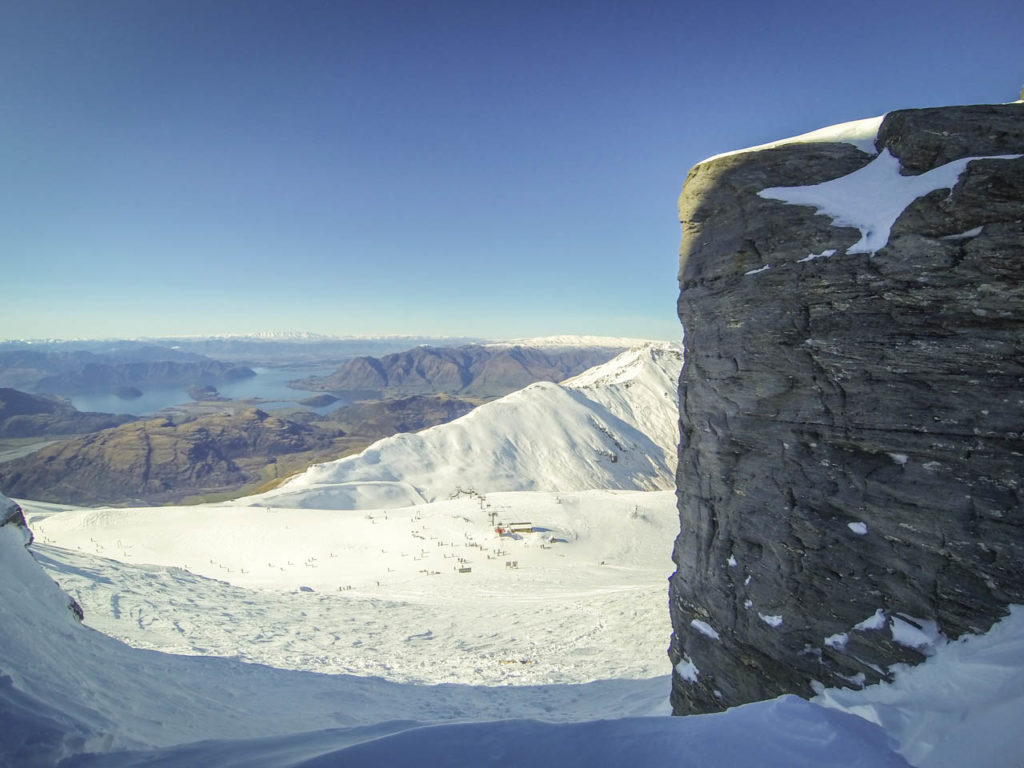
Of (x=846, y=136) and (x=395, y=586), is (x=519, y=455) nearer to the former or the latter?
(x=395, y=586)

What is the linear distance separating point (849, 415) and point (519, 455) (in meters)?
68.0

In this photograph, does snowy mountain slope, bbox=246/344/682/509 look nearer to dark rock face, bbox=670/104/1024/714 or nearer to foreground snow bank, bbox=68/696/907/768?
dark rock face, bbox=670/104/1024/714

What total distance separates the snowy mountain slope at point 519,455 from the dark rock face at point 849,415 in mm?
44033

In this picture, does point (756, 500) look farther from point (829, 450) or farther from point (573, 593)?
point (573, 593)

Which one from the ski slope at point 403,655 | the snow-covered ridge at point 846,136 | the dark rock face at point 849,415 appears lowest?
the ski slope at point 403,655

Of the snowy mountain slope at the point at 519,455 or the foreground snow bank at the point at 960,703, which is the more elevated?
the foreground snow bank at the point at 960,703

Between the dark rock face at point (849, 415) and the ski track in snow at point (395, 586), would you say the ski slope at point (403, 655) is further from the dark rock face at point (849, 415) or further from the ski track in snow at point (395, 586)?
the dark rock face at point (849, 415)

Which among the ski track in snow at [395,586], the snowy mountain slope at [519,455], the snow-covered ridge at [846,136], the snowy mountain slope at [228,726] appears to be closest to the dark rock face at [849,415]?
the snow-covered ridge at [846,136]

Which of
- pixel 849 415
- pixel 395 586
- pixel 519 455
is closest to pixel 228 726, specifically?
pixel 849 415

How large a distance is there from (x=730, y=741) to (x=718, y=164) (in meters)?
10.5

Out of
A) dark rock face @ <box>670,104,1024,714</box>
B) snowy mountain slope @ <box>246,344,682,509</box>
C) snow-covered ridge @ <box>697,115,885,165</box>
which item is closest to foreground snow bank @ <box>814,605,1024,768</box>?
dark rock face @ <box>670,104,1024,714</box>

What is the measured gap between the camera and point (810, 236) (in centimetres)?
884

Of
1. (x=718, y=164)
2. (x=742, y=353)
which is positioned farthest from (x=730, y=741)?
(x=718, y=164)

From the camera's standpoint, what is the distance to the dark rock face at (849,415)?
6.96 metres
